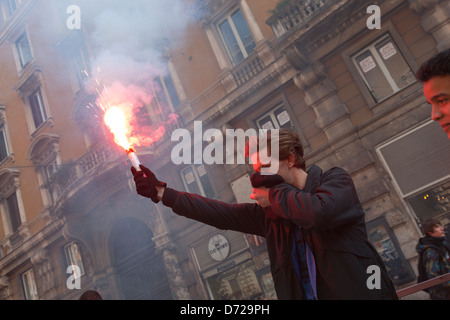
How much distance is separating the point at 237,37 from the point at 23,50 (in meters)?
12.6

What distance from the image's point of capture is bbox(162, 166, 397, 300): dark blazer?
62.9 inches

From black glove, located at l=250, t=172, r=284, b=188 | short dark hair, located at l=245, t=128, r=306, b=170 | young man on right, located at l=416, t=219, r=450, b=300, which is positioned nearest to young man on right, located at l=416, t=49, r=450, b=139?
short dark hair, located at l=245, t=128, r=306, b=170

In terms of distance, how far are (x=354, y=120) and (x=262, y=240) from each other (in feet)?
12.8

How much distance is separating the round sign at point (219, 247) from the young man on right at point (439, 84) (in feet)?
30.6

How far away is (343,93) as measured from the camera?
905cm

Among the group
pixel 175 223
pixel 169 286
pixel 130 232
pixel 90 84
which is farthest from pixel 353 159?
pixel 90 84

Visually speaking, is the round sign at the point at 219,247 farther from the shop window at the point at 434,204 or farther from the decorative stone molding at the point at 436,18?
the decorative stone molding at the point at 436,18

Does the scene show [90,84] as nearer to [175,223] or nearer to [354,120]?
[175,223]

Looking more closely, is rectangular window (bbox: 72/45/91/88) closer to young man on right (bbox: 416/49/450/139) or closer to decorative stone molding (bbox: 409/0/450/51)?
decorative stone molding (bbox: 409/0/450/51)

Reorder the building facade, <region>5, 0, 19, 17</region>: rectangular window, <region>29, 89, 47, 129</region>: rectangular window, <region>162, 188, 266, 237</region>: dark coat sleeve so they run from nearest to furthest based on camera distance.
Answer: <region>162, 188, 266, 237</region>: dark coat sleeve → the building facade → <region>29, 89, 47, 129</region>: rectangular window → <region>5, 0, 19, 17</region>: rectangular window

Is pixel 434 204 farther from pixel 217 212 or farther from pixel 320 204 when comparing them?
pixel 320 204

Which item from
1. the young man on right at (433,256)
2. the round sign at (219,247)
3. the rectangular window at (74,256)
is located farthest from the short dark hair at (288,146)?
the rectangular window at (74,256)

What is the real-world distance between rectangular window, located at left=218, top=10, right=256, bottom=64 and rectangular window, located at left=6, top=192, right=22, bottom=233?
490 inches

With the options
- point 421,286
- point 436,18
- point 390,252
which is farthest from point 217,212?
point 436,18
